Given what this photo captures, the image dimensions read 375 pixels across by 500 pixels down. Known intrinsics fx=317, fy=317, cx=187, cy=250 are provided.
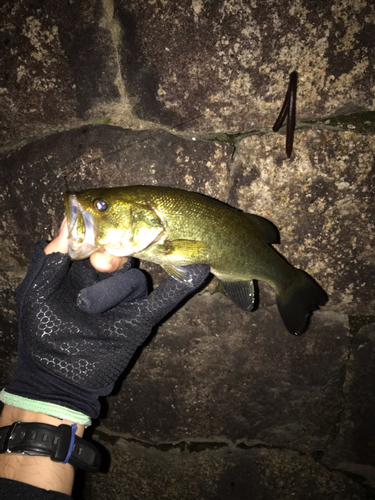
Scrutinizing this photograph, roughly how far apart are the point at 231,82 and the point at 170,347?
181 centimetres

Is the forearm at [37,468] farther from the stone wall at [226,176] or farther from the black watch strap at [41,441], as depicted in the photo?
the stone wall at [226,176]

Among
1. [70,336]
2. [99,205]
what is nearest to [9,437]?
[70,336]

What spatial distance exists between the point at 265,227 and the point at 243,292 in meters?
0.41

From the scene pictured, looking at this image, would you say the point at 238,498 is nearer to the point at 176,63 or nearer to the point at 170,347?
the point at 170,347

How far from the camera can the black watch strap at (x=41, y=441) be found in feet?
5.30

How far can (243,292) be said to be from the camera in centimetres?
190

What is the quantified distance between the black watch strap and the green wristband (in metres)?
0.05

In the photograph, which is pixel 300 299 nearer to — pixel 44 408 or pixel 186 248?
pixel 186 248

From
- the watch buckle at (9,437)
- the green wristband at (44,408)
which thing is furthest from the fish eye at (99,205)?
the watch buckle at (9,437)

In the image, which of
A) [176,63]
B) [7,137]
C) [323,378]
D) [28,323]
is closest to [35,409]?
[28,323]

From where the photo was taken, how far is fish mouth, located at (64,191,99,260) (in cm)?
157

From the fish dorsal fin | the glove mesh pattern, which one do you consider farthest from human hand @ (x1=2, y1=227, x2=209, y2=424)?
the fish dorsal fin

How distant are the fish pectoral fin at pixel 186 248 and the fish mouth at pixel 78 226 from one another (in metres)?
0.38

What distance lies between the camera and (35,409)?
1674mm
